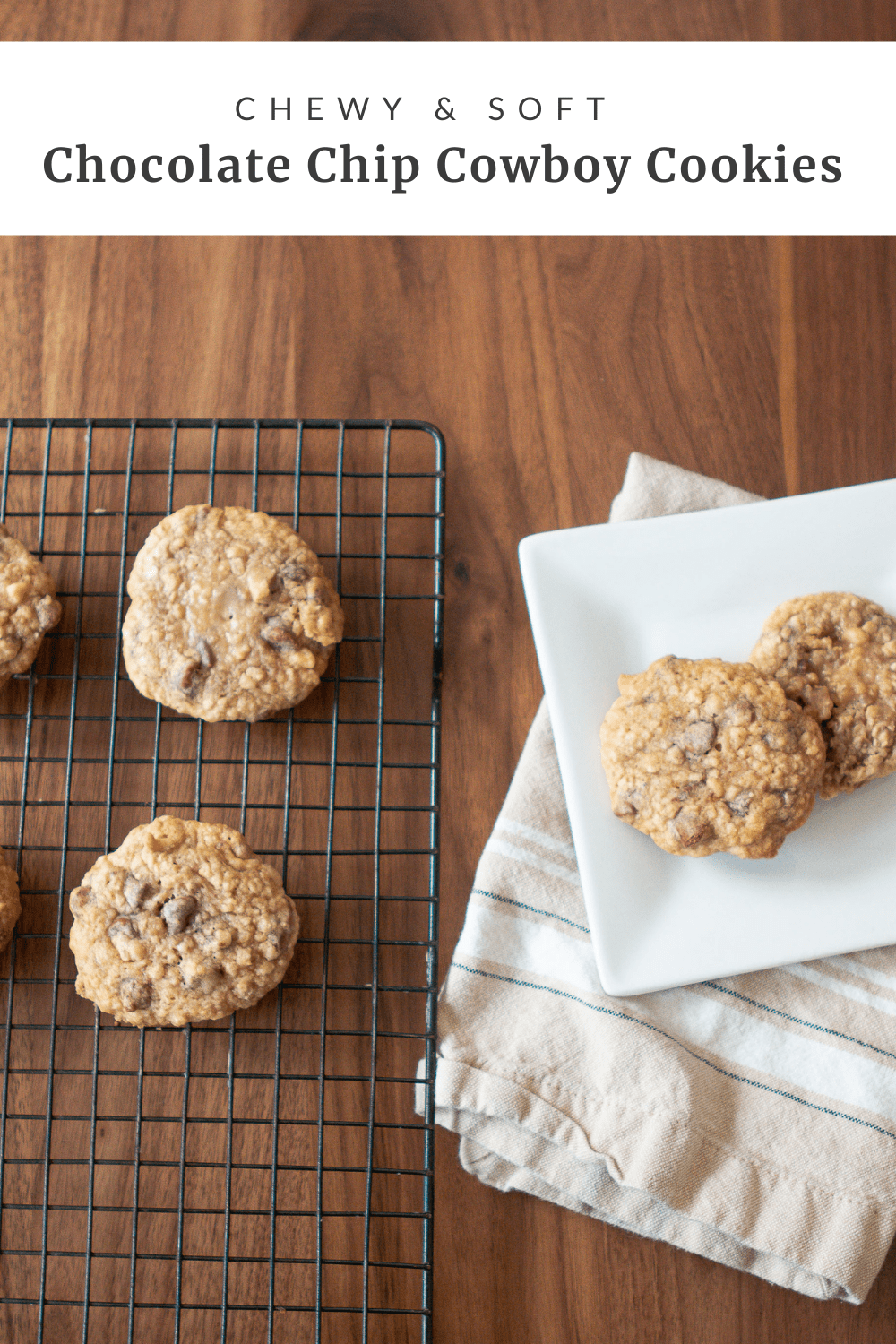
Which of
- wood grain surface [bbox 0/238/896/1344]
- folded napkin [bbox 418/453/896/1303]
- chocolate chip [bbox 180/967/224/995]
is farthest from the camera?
wood grain surface [bbox 0/238/896/1344]

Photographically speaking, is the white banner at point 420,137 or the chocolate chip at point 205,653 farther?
the white banner at point 420,137

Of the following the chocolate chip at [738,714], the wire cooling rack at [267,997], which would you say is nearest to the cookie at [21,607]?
the wire cooling rack at [267,997]

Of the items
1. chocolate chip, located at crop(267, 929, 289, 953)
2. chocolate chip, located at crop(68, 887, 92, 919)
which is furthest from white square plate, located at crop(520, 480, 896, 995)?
chocolate chip, located at crop(68, 887, 92, 919)

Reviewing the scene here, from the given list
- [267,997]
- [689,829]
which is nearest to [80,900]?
[267,997]

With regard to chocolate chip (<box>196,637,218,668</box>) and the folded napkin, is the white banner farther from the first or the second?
the folded napkin

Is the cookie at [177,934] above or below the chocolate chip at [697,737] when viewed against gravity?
below

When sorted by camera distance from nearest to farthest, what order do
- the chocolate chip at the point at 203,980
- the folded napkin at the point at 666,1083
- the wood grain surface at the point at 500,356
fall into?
the chocolate chip at the point at 203,980 → the folded napkin at the point at 666,1083 → the wood grain surface at the point at 500,356

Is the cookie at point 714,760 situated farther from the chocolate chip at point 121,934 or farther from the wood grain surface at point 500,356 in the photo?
the chocolate chip at point 121,934
